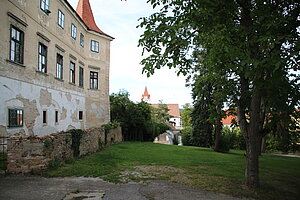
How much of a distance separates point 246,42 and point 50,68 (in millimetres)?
13471

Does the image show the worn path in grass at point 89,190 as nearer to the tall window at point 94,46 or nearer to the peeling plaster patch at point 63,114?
the peeling plaster patch at point 63,114

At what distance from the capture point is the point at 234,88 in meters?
8.55

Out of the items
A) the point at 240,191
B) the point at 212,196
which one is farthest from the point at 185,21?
the point at 240,191

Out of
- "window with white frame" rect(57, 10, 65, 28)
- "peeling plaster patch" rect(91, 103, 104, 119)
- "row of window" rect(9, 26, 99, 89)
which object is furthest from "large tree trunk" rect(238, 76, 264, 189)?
"peeling plaster patch" rect(91, 103, 104, 119)

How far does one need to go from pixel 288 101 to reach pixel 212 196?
3.94 m

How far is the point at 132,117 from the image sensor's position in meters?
28.0

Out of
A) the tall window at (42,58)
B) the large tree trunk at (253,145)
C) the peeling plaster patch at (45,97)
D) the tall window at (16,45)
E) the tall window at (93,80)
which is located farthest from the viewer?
the tall window at (93,80)

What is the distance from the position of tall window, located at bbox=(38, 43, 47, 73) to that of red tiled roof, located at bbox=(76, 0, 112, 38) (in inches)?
396

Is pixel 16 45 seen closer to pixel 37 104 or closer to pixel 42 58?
pixel 42 58

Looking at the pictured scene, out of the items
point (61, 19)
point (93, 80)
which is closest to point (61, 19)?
point (61, 19)

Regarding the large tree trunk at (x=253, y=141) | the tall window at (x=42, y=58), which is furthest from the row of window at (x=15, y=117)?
the large tree trunk at (x=253, y=141)

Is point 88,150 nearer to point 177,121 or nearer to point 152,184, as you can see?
point 152,184

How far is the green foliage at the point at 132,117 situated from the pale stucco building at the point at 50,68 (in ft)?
12.9

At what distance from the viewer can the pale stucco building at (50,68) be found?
11453 millimetres
